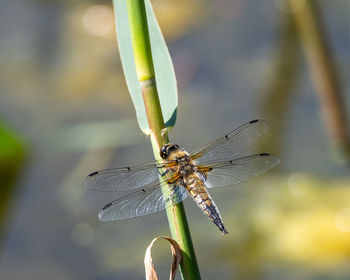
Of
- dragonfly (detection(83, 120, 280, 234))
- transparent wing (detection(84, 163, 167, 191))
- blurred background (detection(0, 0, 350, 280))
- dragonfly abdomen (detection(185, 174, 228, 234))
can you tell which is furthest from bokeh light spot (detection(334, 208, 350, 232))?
transparent wing (detection(84, 163, 167, 191))

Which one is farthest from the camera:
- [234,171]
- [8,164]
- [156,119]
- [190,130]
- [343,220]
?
[190,130]

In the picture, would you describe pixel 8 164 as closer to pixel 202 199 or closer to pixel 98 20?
pixel 98 20

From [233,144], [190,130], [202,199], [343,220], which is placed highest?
[190,130]

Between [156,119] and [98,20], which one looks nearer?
[156,119]

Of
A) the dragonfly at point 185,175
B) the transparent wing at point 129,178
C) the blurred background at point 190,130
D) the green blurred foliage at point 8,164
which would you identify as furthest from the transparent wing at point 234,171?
the green blurred foliage at point 8,164

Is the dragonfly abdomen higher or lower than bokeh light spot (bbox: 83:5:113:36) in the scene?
lower

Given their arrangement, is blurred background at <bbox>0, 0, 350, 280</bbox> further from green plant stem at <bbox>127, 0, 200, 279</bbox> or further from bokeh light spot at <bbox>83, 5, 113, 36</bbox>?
green plant stem at <bbox>127, 0, 200, 279</bbox>

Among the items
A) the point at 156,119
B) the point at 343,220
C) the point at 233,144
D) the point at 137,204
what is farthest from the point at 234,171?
the point at 343,220
